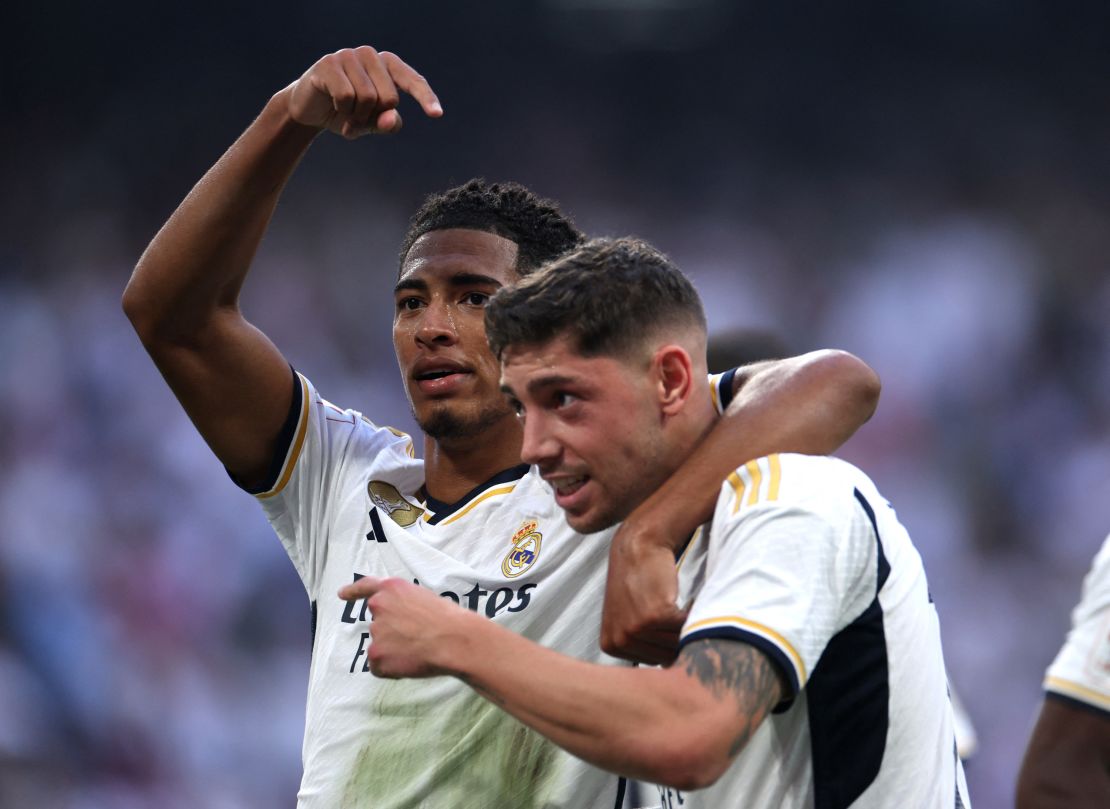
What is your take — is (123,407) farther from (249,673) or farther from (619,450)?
(619,450)

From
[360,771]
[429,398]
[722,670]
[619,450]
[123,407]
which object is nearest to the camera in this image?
[722,670]

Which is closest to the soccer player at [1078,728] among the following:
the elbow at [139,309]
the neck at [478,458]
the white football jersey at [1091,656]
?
the white football jersey at [1091,656]

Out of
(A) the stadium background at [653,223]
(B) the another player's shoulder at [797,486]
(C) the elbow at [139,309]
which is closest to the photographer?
(B) the another player's shoulder at [797,486]

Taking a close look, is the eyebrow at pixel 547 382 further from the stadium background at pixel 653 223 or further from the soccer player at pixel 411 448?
the stadium background at pixel 653 223

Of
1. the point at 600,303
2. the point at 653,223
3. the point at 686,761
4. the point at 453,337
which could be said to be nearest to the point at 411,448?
the point at 453,337

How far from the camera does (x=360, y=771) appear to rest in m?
2.41

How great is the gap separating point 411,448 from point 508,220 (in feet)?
2.00

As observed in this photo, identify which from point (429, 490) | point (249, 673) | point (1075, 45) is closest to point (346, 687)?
point (429, 490)

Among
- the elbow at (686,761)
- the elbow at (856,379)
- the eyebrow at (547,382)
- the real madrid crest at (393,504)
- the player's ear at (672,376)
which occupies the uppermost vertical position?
the elbow at (856,379)

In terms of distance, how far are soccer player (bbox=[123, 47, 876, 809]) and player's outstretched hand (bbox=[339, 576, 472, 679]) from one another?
361mm

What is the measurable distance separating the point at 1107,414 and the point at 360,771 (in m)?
5.06

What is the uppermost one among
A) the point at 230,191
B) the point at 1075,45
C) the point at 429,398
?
the point at 1075,45

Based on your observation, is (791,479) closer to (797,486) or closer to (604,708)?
(797,486)

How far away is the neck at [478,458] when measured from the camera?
107 inches
